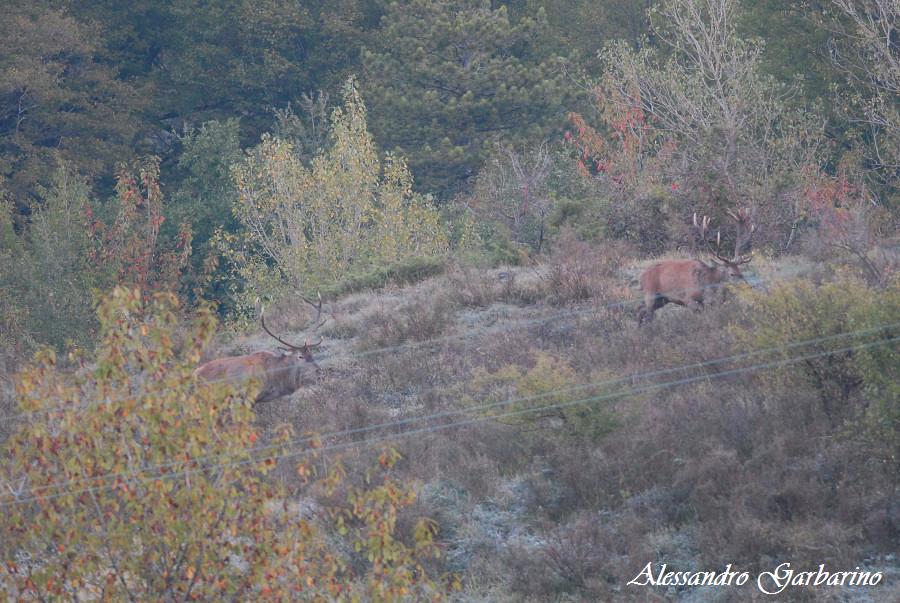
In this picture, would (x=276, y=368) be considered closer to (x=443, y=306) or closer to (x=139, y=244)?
(x=443, y=306)

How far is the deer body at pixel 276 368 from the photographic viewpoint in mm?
12656

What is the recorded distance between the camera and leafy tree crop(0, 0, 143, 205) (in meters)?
33.1

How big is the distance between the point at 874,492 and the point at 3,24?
98.4 feet

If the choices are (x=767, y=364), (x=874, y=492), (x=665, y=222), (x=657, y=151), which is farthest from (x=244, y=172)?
(x=874, y=492)

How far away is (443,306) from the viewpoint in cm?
1669

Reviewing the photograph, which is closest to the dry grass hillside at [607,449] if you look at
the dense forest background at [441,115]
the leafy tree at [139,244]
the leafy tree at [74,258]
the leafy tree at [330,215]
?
the dense forest background at [441,115]

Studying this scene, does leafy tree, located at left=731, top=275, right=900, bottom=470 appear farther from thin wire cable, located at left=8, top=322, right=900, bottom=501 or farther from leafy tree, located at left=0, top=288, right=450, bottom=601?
leafy tree, located at left=0, top=288, right=450, bottom=601

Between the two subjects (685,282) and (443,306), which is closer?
(685,282)

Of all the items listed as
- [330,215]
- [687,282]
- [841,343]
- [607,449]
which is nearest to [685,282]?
[687,282]

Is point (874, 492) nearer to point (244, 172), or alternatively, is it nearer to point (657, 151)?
point (657, 151)

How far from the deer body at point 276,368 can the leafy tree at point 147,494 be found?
5734 mm

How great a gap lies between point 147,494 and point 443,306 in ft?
33.7

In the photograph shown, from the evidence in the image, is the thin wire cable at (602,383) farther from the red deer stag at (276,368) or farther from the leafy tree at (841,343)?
the red deer stag at (276,368)

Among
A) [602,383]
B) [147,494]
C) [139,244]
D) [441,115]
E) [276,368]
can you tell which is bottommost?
[139,244]
